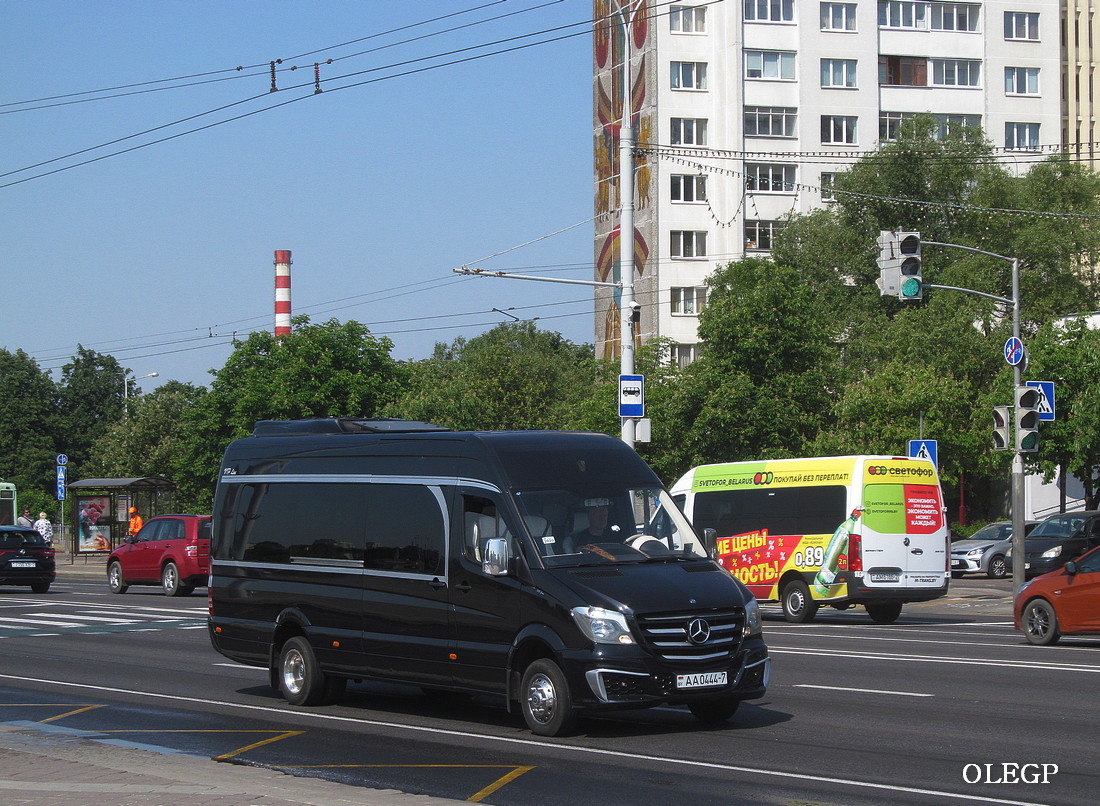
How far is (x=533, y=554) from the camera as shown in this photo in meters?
10.8

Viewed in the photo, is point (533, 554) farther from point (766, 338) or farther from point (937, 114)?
point (937, 114)

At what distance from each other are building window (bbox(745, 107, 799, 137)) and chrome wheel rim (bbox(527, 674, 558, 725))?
68.6 m

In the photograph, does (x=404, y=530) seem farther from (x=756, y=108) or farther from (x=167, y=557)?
(x=756, y=108)

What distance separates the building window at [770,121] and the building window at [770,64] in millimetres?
1799

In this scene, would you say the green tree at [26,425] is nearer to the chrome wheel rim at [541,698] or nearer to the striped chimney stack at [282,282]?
the striped chimney stack at [282,282]

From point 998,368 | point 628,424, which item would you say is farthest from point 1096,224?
point 628,424

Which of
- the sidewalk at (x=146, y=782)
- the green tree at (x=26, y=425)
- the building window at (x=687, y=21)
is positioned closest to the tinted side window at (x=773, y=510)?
the sidewalk at (x=146, y=782)

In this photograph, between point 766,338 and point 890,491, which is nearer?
point 890,491

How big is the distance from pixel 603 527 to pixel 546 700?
1441 millimetres

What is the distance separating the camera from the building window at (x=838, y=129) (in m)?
77.9

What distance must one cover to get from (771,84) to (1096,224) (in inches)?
794

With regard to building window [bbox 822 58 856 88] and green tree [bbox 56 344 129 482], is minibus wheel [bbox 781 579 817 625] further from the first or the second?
green tree [bbox 56 344 129 482]

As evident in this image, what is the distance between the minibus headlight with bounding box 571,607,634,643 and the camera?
10.1m

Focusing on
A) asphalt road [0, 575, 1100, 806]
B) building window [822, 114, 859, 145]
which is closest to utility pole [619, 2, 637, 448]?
asphalt road [0, 575, 1100, 806]
